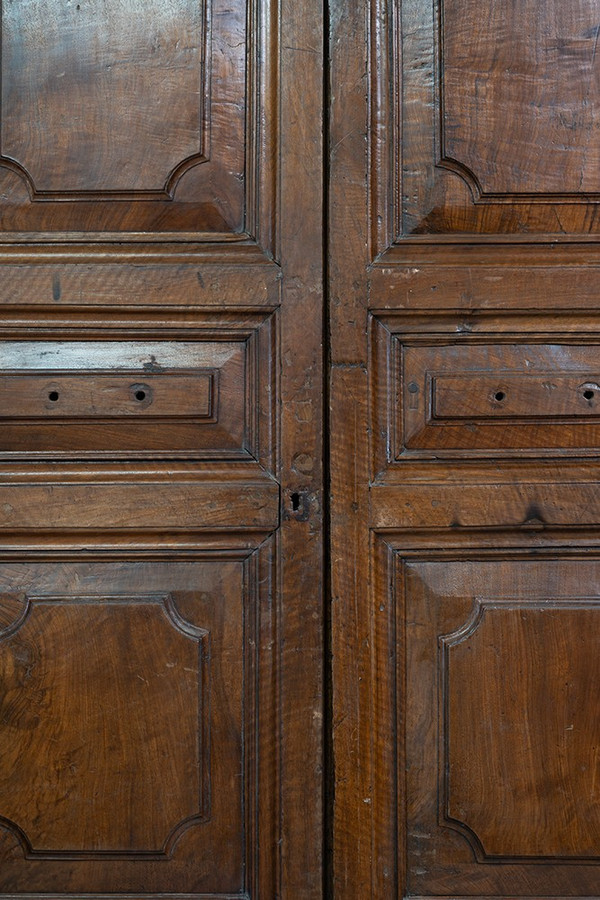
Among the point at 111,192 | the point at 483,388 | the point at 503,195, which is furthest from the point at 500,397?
the point at 111,192

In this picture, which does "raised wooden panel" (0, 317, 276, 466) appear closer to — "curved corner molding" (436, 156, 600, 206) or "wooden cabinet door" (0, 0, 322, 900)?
"wooden cabinet door" (0, 0, 322, 900)

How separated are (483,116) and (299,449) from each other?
489 millimetres

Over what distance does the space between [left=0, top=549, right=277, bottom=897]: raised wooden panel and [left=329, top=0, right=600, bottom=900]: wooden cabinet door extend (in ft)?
0.37

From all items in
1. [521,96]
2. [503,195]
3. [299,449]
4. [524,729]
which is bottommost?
[524,729]

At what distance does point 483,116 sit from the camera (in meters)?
0.86

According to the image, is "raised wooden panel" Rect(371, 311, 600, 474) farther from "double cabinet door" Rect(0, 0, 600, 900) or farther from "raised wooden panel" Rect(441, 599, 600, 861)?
"raised wooden panel" Rect(441, 599, 600, 861)

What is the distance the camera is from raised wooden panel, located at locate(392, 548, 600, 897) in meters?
0.83

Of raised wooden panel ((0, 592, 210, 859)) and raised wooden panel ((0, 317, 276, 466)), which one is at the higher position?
raised wooden panel ((0, 317, 276, 466))

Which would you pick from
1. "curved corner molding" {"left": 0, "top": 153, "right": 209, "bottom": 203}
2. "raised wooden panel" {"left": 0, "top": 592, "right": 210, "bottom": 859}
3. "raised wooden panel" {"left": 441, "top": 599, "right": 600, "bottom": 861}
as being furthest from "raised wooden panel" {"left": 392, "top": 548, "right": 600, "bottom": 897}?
"curved corner molding" {"left": 0, "top": 153, "right": 209, "bottom": 203}

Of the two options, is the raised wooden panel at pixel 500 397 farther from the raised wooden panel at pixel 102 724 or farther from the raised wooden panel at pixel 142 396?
the raised wooden panel at pixel 102 724

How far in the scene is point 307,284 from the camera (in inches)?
33.6

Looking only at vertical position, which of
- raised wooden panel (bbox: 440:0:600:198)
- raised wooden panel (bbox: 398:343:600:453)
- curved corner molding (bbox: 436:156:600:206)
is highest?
raised wooden panel (bbox: 440:0:600:198)

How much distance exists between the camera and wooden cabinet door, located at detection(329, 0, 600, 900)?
2.72 feet

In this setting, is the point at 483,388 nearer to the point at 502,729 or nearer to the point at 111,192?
the point at 502,729
